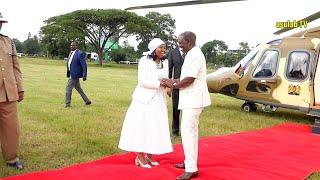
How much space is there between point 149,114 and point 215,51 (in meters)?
56.9

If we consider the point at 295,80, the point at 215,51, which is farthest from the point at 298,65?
the point at 215,51

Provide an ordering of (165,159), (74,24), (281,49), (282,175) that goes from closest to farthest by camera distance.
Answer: (282,175), (165,159), (281,49), (74,24)

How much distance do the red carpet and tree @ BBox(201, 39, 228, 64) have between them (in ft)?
154

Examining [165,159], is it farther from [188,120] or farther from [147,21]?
[147,21]

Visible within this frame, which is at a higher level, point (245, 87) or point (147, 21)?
point (147, 21)

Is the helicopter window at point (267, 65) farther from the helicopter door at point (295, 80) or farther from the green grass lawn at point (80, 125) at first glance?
the green grass lawn at point (80, 125)

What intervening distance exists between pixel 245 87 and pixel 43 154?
21.5 ft

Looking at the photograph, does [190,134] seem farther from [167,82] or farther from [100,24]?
[100,24]

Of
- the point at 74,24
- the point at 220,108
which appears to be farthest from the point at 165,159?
the point at 74,24

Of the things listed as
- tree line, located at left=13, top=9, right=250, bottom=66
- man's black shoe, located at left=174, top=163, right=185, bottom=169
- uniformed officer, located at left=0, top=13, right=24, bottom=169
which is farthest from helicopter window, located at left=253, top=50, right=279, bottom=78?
tree line, located at left=13, top=9, right=250, bottom=66

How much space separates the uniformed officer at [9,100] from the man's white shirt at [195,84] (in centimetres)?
207

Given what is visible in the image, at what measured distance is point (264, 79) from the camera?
10.9 metres

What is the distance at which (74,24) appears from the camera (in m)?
50.5

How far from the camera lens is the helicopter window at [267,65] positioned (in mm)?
10820
